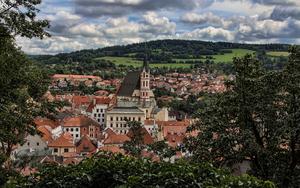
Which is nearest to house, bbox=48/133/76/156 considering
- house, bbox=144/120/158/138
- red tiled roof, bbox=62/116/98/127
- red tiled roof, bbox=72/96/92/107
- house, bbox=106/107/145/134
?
red tiled roof, bbox=62/116/98/127

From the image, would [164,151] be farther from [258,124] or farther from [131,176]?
[131,176]

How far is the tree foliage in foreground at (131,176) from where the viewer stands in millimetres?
6566

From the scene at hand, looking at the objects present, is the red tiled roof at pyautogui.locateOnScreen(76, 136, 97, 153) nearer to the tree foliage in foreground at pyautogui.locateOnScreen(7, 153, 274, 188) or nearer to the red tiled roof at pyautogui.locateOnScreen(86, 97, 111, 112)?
the red tiled roof at pyautogui.locateOnScreen(86, 97, 111, 112)

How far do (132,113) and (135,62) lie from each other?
9713 centimetres

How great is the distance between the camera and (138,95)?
104250 mm

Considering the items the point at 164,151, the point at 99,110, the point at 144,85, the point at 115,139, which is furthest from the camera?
the point at 144,85

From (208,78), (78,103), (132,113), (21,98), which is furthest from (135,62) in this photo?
(21,98)

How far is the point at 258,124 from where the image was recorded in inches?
565

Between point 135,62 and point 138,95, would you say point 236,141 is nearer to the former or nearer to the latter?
point 138,95

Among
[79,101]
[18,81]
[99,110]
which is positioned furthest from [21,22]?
[79,101]

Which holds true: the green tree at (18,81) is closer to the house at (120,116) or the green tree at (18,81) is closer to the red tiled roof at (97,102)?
the house at (120,116)

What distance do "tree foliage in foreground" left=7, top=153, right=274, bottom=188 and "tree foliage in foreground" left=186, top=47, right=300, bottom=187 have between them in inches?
251

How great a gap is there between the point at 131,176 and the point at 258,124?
8.38 metres

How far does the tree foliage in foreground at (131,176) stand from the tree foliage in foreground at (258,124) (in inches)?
251
